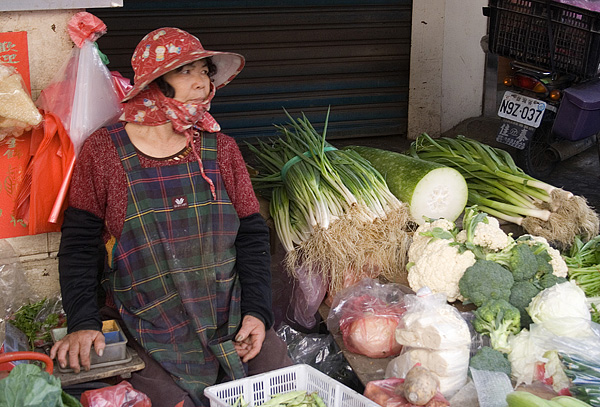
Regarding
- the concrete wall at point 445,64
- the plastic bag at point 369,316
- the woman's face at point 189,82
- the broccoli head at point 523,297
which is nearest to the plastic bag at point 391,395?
the plastic bag at point 369,316

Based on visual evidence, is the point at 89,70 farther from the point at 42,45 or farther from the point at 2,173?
the point at 2,173

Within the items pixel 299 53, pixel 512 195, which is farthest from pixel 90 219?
pixel 299 53

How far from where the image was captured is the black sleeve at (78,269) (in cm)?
263

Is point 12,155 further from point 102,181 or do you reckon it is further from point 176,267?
point 176,267

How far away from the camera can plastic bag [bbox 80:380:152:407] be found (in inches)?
95.1

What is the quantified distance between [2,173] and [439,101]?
515 centimetres

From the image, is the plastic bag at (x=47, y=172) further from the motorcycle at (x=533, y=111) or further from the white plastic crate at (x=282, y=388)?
the motorcycle at (x=533, y=111)

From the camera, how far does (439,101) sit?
23.7ft

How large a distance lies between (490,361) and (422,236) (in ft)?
3.22

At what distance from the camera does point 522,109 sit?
5453mm

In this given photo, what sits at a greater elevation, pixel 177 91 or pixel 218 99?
pixel 177 91

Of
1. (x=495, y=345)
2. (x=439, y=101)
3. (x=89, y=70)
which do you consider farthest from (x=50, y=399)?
(x=439, y=101)

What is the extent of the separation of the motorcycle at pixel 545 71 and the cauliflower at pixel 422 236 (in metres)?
2.24

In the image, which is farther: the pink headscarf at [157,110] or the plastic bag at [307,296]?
the plastic bag at [307,296]
